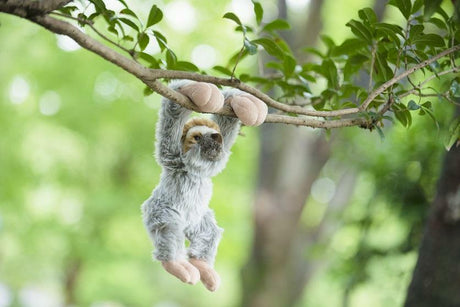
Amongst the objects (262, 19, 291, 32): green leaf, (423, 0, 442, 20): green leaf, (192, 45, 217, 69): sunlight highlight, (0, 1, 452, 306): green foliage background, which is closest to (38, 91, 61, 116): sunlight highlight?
(0, 1, 452, 306): green foliage background

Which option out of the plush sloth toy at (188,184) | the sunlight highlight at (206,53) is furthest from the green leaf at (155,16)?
the sunlight highlight at (206,53)

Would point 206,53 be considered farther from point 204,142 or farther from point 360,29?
point 204,142

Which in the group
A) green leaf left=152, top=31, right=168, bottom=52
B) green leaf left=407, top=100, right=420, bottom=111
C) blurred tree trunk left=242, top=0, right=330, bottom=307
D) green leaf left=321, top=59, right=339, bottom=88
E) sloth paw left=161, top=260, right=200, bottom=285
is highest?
blurred tree trunk left=242, top=0, right=330, bottom=307

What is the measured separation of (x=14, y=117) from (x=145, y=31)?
4.57m

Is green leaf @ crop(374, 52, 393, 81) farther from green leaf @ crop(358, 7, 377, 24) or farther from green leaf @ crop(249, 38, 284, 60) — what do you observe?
green leaf @ crop(249, 38, 284, 60)

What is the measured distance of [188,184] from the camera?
0.88 m

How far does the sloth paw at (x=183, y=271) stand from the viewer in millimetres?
784

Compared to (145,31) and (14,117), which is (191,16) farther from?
(145,31)

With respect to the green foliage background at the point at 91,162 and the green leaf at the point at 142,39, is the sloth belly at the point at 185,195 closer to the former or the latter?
the green leaf at the point at 142,39

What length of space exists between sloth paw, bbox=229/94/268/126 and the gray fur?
60 millimetres

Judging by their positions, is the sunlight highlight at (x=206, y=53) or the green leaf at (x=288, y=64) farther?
the sunlight highlight at (x=206, y=53)

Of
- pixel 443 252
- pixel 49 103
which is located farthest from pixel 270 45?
pixel 49 103

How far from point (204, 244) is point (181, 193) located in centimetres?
10

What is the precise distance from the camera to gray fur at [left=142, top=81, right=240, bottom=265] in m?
0.84
